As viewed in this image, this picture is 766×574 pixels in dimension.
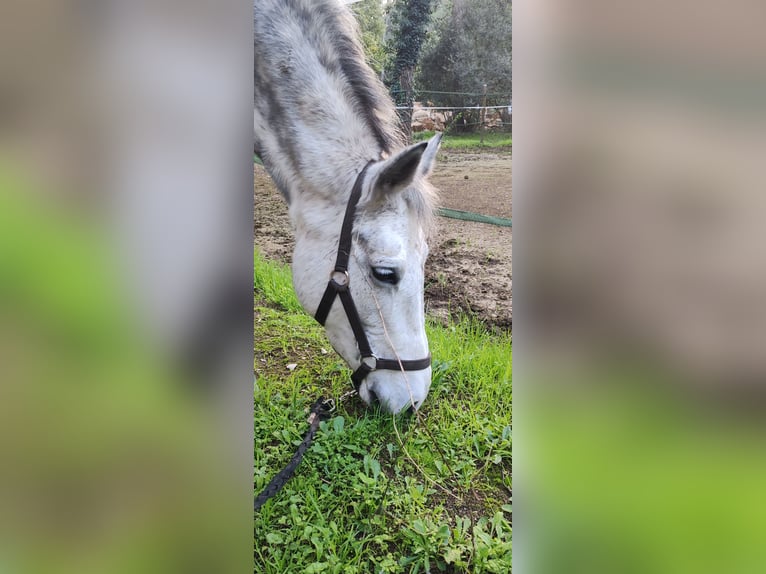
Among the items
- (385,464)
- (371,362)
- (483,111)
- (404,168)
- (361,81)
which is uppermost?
(361,81)

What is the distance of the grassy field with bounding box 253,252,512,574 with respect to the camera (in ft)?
3.60

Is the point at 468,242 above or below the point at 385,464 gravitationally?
above

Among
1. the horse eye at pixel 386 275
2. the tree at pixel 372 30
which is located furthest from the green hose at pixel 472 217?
the tree at pixel 372 30

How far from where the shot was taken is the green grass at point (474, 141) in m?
1.13

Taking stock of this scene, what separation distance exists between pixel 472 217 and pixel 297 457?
2.68ft

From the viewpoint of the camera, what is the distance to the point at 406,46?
120cm
